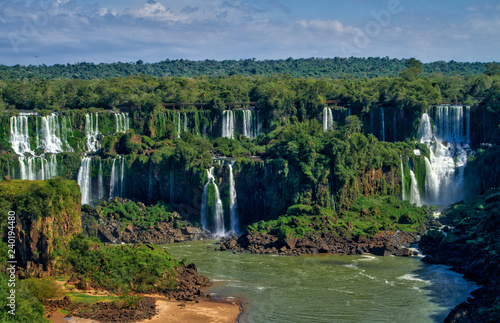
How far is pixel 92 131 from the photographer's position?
228ft

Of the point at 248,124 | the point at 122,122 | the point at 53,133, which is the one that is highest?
the point at 122,122

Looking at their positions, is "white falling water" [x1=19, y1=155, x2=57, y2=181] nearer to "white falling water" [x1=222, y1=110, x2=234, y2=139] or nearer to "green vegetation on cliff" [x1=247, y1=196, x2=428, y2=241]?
"white falling water" [x1=222, y1=110, x2=234, y2=139]

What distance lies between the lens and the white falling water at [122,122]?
231ft

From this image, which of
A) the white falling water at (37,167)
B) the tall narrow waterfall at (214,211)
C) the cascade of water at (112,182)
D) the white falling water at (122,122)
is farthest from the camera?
the white falling water at (122,122)

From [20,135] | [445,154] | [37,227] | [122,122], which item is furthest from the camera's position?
[122,122]

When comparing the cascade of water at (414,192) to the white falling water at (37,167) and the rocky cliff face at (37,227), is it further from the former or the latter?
the rocky cliff face at (37,227)

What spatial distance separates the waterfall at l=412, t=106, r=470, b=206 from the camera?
6475 centimetres

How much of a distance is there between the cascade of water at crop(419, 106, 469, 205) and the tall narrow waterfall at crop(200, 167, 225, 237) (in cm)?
1910

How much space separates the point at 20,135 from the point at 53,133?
3107 millimetres

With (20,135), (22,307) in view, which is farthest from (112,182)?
(22,307)

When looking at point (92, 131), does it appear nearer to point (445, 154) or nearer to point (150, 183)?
point (150, 183)

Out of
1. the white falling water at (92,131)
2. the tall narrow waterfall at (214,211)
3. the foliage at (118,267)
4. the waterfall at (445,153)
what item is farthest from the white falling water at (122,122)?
the waterfall at (445,153)

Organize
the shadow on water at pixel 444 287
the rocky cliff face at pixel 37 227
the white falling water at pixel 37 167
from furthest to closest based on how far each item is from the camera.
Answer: the white falling water at pixel 37 167
the rocky cliff face at pixel 37 227
the shadow on water at pixel 444 287

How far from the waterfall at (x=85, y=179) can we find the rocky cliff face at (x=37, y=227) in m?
21.2
